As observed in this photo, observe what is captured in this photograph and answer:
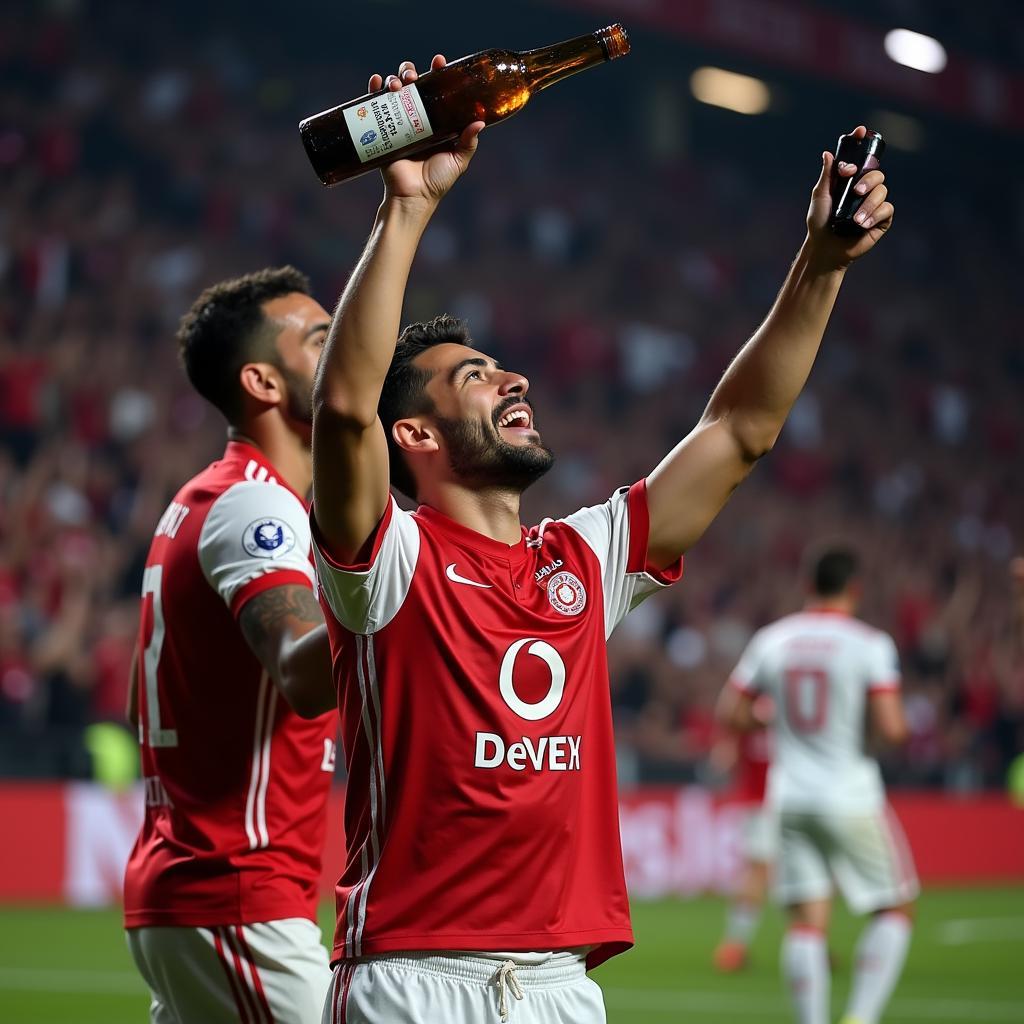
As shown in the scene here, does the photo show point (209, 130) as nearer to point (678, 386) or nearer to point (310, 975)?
point (678, 386)

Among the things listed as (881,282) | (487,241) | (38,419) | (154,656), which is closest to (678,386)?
(487,241)

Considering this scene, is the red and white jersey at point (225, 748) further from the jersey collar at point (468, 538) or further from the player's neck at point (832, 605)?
the player's neck at point (832, 605)

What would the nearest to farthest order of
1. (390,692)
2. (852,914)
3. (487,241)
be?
(390,692) → (852,914) → (487,241)

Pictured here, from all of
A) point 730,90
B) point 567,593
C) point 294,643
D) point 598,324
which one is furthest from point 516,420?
point 730,90

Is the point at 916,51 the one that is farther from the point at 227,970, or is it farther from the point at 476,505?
the point at 227,970

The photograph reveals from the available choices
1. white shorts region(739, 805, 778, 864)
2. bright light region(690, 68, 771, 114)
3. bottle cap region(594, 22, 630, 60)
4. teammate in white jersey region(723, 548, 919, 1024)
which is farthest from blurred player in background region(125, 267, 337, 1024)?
bright light region(690, 68, 771, 114)

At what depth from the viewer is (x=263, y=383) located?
3.79 m

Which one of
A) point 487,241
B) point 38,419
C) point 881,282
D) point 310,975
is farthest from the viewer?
point 881,282

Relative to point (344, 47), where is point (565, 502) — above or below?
below

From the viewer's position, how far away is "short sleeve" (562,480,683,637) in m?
3.20

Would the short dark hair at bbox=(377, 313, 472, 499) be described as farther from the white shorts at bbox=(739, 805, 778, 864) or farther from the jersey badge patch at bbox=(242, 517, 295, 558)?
the white shorts at bbox=(739, 805, 778, 864)

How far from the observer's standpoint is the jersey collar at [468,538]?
9.94 feet

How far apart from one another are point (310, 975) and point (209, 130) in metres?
15.4

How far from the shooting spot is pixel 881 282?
950 inches
